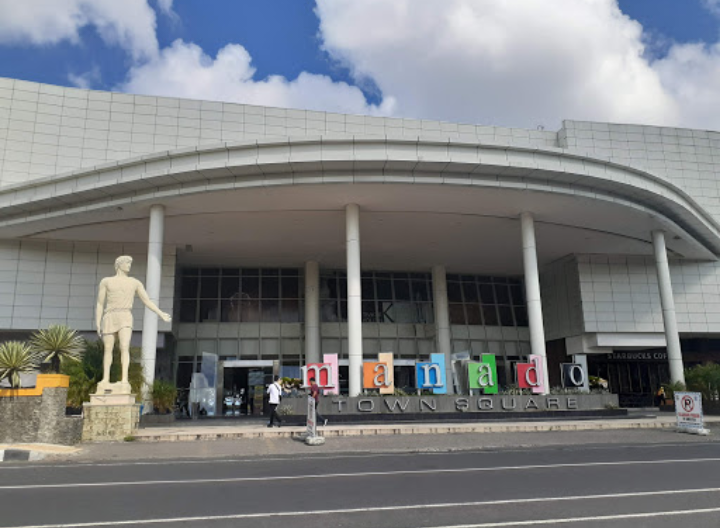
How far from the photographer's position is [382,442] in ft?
49.2

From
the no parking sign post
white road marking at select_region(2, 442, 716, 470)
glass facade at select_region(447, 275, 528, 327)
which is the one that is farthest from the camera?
glass facade at select_region(447, 275, 528, 327)

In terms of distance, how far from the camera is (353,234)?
80.2 feet

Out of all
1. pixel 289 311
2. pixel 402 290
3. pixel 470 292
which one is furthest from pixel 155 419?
pixel 470 292

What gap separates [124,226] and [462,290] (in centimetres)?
2207

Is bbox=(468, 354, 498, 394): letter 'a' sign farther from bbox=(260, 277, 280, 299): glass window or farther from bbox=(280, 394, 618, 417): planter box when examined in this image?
bbox=(260, 277, 280, 299): glass window

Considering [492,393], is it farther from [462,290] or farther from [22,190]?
[22,190]

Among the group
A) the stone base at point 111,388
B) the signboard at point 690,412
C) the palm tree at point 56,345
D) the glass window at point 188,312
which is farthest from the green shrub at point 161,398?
the signboard at point 690,412

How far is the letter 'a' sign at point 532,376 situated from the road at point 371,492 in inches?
422

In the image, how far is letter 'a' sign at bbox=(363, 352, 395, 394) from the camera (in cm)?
2200

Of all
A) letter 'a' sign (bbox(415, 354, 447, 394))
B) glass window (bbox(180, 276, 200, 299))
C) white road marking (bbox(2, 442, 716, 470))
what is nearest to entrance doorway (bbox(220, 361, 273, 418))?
glass window (bbox(180, 276, 200, 299))

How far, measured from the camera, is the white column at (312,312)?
3356 cm

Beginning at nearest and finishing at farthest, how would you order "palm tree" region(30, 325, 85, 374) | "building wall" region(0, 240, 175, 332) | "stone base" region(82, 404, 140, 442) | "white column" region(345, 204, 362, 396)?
1. "stone base" region(82, 404, 140, 442)
2. "palm tree" region(30, 325, 85, 374)
3. "white column" region(345, 204, 362, 396)
4. "building wall" region(0, 240, 175, 332)

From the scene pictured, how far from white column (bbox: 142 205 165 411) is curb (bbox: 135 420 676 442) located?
262 inches

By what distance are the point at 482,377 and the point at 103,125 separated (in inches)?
898
